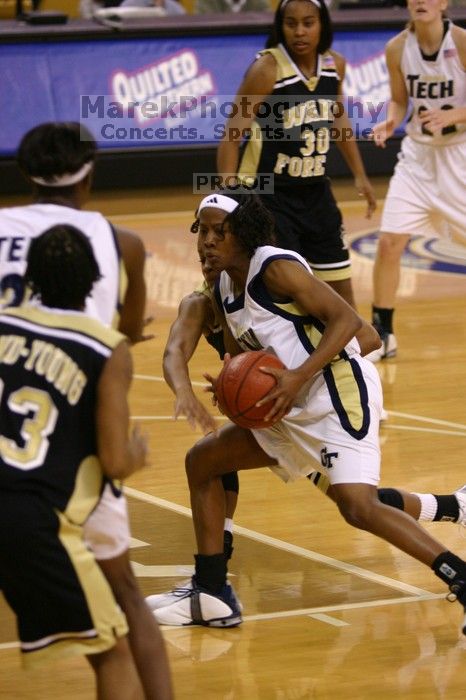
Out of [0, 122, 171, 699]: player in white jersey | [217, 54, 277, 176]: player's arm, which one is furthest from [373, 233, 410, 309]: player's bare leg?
[0, 122, 171, 699]: player in white jersey

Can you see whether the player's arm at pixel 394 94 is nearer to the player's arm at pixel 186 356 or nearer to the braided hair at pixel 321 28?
the braided hair at pixel 321 28

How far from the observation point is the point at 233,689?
4.63m

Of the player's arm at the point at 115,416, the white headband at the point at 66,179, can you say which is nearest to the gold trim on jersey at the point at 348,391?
the white headband at the point at 66,179

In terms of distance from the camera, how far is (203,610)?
16.9 ft

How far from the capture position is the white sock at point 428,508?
18.3ft

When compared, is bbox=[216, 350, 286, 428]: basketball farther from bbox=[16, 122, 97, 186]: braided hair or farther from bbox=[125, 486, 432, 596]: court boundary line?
bbox=[16, 122, 97, 186]: braided hair

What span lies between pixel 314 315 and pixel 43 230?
50.6 inches

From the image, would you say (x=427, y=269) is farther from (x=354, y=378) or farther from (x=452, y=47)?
(x=354, y=378)

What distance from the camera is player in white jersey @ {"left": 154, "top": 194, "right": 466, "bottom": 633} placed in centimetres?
498

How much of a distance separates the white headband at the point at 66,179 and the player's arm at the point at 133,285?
0.21 meters

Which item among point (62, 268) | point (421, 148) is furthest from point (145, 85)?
point (62, 268)

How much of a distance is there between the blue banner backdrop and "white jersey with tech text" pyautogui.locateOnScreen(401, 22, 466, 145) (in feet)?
17.7

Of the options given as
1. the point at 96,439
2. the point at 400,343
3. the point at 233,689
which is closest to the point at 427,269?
the point at 400,343

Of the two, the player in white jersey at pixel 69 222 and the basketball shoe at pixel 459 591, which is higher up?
the player in white jersey at pixel 69 222
